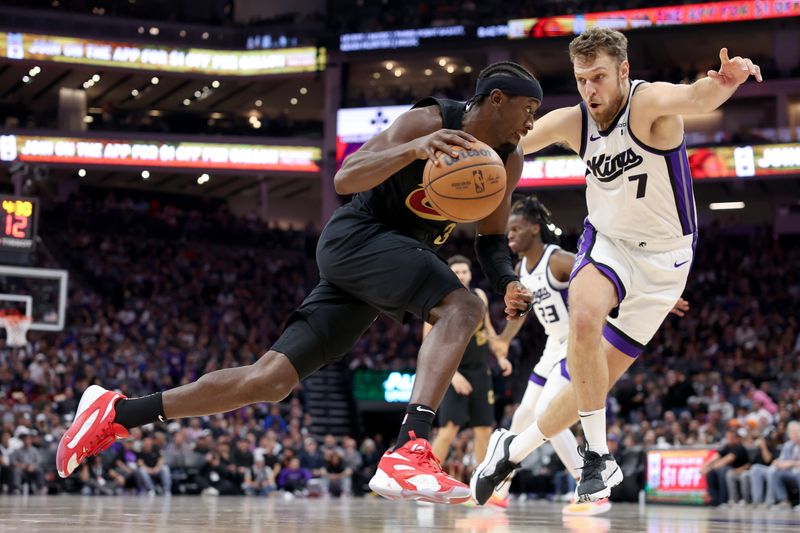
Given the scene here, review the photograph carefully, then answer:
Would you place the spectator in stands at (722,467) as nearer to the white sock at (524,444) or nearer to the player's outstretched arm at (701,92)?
the white sock at (524,444)

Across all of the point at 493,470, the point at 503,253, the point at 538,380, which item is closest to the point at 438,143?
the point at 503,253

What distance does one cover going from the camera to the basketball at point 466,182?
4.35m

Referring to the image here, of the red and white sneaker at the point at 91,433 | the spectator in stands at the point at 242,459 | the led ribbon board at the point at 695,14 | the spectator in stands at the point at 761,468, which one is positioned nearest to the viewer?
the red and white sneaker at the point at 91,433

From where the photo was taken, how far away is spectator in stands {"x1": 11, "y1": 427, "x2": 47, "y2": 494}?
17.4m

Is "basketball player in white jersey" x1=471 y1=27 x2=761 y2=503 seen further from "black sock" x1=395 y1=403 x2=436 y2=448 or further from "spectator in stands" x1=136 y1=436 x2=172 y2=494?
"spectator in stands" x1=136 y1=436 x2=172 y2=494

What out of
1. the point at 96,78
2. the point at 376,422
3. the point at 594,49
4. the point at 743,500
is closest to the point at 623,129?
the point at 594,49

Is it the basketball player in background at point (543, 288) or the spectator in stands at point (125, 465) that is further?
the spectator in stands at point (125, 465)

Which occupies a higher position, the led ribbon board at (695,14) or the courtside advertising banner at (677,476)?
the led ribbon board at (695,14)

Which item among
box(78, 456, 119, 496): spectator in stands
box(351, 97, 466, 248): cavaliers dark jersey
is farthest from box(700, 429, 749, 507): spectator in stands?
box(351, 97, 466, 248): cavaliers dark jersey

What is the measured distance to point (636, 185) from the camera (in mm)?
5535

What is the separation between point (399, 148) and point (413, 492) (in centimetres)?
144

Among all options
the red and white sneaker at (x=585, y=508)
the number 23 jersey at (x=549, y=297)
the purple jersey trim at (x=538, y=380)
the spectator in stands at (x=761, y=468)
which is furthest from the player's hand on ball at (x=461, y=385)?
the spectator in stands at (x=761, y=468)

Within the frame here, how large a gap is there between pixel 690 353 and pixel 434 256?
68.8 feet

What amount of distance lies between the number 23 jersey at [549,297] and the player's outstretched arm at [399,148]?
422cm
